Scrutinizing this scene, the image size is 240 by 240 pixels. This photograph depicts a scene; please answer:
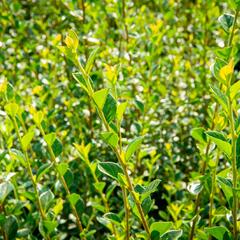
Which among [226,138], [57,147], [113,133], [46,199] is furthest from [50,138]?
[226,138]

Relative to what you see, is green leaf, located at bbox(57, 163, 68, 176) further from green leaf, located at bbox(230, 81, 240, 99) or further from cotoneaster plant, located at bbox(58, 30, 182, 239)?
green leaf, located at bbox(230, 81, 240, 99)

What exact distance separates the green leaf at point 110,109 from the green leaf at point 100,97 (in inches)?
1.5

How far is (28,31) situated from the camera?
9.19ft

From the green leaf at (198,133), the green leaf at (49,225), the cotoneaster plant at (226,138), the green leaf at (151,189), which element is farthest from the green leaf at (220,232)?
the green leaf at (49,225)

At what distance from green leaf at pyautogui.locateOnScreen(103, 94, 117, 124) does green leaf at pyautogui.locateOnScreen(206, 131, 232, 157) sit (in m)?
0.19

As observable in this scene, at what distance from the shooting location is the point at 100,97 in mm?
908

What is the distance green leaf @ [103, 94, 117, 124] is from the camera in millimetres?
948

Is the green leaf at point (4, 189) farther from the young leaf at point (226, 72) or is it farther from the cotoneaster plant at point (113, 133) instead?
the young leaf at point (226, 72)

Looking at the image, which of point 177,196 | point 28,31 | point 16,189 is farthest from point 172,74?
point 16,189

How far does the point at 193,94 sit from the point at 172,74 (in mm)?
198

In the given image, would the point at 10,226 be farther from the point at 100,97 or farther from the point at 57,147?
the point at 100,97

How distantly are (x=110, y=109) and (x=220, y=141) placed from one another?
0.22m

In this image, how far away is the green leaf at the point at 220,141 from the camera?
88 cm

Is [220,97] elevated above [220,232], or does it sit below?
above
